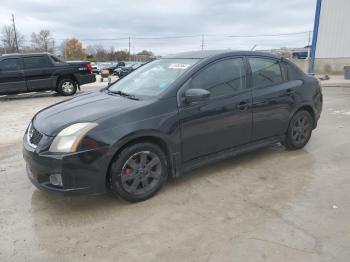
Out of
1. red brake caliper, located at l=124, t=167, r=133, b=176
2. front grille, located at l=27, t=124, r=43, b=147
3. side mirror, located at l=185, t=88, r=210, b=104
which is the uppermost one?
side mirror, located at l=185, t=88, r=210, b=104

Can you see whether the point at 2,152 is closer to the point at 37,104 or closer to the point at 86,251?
the point at 86,251

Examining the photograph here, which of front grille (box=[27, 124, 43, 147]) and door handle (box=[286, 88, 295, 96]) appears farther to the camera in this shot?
door handle (box=[286, 88, 295, 96])

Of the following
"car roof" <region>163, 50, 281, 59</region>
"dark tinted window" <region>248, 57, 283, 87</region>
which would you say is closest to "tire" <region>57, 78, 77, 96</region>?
"car roof" <region>163, 50, 281, 59</region>

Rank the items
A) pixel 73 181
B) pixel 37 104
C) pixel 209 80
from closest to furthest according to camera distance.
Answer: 1. pixel 73 181
2. pixel 209 80
3. pixel 37 104

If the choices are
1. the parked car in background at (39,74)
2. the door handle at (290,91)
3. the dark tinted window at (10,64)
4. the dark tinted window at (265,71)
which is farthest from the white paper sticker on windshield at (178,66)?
→ the dark tinted window at (10,64)

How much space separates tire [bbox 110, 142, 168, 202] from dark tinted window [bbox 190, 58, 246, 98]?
954 millimetres

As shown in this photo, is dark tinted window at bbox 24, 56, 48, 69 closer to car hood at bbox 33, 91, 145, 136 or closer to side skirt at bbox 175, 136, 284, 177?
car hood at bbox 33, 91, 145, 136

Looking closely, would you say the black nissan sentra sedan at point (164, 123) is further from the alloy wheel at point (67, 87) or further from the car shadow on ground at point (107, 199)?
the alloy wheel at point (67, 87)

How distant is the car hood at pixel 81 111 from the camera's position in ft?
10.6

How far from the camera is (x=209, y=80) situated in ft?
12.9

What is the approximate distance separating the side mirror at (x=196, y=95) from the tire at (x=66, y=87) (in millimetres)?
10411

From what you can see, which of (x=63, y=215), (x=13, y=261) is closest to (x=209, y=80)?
(x=63, y=215)

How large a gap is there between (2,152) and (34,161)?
107 inches

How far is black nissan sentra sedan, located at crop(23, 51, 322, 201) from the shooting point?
123 inches
